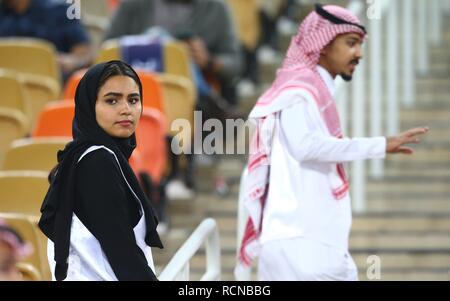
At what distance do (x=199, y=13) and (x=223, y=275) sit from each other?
2483 mm

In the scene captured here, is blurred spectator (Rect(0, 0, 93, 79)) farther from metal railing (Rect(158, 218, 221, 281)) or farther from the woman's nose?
the woman's nose

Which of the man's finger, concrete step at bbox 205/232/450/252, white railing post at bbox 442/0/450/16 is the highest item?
white railing post at bbox 442/0/450/16

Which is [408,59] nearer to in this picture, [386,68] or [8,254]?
[386,68]

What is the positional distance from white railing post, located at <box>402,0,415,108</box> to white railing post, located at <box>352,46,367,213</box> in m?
1.06

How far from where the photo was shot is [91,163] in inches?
188

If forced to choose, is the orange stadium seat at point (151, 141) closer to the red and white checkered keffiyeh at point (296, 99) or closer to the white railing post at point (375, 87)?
the white railing post at point (375, 87)

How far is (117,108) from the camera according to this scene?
4.82 m

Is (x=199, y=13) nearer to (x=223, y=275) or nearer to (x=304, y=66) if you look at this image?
(x=223, y=275)

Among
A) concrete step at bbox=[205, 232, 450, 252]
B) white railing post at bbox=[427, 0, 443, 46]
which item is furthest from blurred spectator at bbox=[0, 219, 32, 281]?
white railing post at bbox=[427, 0, 443, 46]

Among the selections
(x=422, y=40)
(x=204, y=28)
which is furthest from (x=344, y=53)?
(x=422, y=40)

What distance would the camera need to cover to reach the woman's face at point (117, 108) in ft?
15.8

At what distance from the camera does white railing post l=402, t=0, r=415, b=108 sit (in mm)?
10867

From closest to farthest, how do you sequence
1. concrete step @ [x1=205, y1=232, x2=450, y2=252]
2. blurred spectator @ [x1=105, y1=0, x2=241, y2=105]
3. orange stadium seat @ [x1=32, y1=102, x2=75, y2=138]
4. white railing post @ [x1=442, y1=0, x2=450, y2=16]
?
orange stadium seat @ [x1=32, y1=102, x2=75, y2=138]
concrete step @ [x1=205, y1=232, x2=450, y2=252]
blurred spectator @ [x1=105, y1=0, x2=241, y2=105]
white railing post @ [x1=442, y1=0, x2=450, y2=16]

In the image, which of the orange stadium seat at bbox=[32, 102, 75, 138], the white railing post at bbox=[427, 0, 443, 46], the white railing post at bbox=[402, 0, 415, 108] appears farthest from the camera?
the white railing post at bbox=[427, 0, 443, 46]
